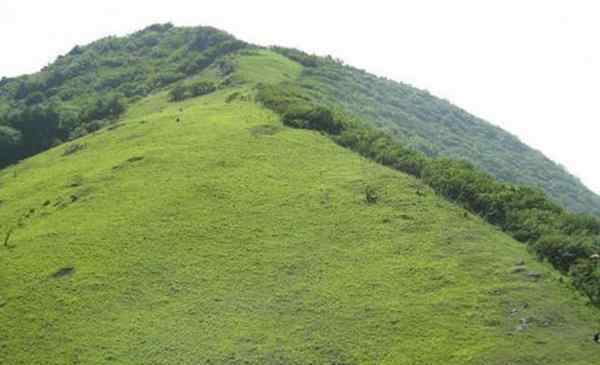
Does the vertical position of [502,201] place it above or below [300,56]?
below

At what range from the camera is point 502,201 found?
231ft

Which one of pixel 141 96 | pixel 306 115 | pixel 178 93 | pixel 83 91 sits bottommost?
pixel 83 91

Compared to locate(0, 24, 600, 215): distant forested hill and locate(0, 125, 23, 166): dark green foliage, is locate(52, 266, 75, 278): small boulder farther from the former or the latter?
locate(0, 24, 600, 215): distant forested hill

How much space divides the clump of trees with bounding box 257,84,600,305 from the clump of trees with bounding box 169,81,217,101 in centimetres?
3824

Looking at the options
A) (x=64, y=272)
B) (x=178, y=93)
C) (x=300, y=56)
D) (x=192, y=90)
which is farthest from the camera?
(x=300, y=56)

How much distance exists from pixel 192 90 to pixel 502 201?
260 ft

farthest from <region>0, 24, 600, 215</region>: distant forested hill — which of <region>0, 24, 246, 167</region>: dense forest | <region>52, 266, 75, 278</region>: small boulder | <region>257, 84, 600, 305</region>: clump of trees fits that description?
<region>52, 266, 75, 278</region>: small boulder

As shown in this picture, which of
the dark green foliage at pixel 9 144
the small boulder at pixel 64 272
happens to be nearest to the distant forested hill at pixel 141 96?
the dark green foliage at pixel 9 144

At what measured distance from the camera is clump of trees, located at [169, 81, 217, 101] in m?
134

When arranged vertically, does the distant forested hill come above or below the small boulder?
above

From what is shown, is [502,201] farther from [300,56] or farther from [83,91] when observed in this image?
[83,91]

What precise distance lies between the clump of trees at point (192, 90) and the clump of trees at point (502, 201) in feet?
125

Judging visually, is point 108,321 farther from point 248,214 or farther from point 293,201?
point 293,201

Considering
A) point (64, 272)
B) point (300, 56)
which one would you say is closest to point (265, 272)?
point (64, 272)
